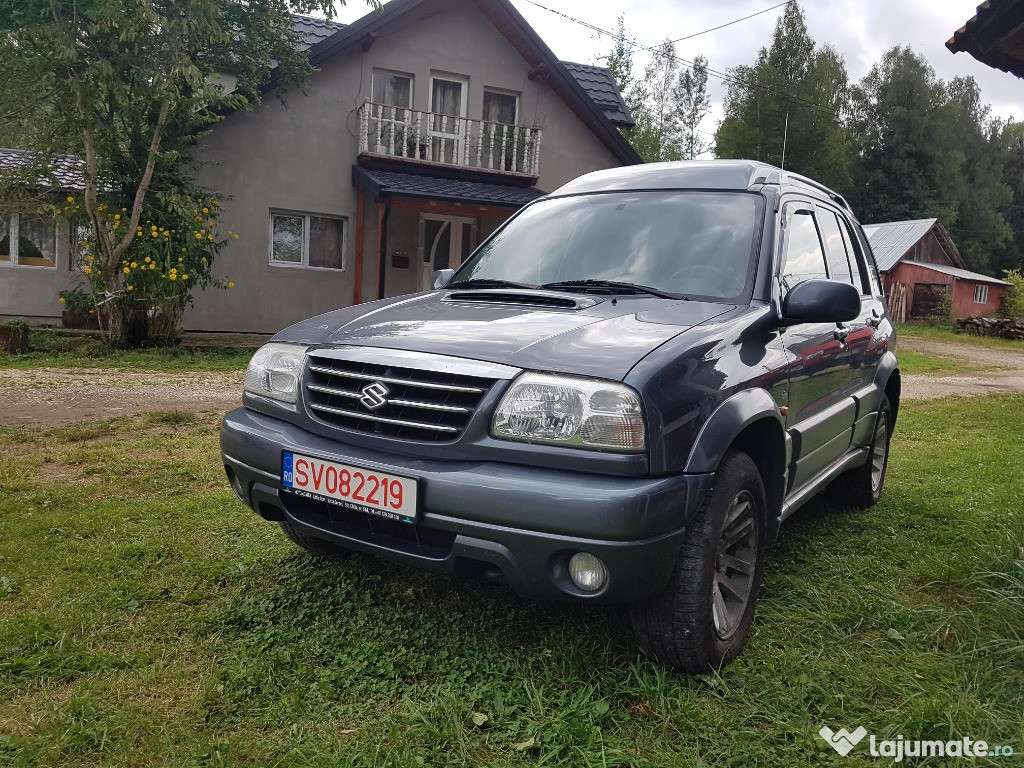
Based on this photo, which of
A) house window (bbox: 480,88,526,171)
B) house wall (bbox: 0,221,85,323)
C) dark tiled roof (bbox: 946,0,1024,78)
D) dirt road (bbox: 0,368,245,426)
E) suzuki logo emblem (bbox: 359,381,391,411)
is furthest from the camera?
house window (bbox: 480,88,526,171)

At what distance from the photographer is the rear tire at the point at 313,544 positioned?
3.29 m

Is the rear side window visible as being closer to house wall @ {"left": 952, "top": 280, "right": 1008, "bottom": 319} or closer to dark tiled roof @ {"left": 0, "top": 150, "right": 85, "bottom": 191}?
dark tiled roof @ {"left": 0, "top": 150, "right": 85, "bottom": 191}

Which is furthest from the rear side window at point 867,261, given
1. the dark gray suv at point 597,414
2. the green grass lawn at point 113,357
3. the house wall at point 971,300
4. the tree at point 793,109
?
the tree at point 793,109

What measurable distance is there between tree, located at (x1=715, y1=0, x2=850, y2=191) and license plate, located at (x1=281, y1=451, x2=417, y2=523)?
135 feet

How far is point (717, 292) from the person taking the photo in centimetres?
301

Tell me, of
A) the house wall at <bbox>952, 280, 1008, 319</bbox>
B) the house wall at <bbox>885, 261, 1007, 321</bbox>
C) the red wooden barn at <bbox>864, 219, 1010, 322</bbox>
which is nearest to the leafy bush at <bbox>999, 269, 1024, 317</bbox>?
the red wooden barn at <bbox>864, 219, 1010, 322</bbox>

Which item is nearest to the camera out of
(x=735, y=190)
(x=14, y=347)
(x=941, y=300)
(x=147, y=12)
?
(x=735, y=190)

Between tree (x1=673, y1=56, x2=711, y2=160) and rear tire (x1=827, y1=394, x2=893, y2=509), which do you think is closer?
rear tire (x1=827, y1=394, x2=893, y2=509)

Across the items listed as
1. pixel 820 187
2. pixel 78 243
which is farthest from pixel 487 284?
pixel 78 243

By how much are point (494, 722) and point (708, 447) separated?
1018 millimetres

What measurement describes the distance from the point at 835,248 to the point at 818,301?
1.34m

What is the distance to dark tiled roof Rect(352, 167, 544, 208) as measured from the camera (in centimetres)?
1384

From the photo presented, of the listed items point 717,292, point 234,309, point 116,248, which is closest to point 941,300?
point 234,309

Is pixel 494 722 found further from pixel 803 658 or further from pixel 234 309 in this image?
pixel 234 309
